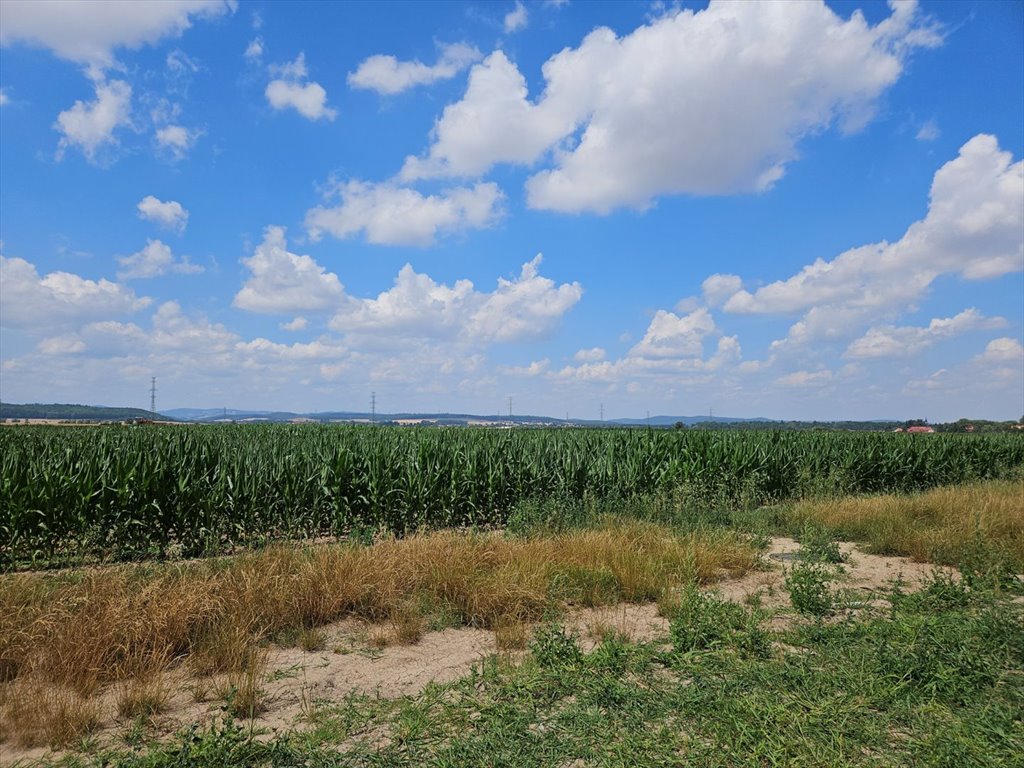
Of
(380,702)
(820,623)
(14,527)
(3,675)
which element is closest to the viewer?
(380,702)

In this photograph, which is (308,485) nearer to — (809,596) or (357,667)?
(357,667)

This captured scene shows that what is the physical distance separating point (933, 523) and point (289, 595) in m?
11.5

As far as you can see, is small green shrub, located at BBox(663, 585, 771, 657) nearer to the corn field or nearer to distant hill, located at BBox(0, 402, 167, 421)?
the corn field

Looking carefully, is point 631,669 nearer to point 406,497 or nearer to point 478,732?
point 478,732

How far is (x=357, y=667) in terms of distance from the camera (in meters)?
5.08

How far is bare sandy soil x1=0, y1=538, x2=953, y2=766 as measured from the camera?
161 inches

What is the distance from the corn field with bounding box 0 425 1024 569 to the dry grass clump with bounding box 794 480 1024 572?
2726 millimetres

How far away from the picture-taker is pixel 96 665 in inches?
A: 179

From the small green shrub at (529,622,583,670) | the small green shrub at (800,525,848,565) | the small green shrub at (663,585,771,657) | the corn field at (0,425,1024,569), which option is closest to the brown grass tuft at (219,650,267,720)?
the small green shrub at (529,622,583,670)

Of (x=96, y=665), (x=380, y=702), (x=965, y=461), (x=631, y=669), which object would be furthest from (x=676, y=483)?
(x=965, y=461)

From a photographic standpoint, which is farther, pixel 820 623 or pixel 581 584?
pixel 581 584

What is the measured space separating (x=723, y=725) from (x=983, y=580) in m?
5.60

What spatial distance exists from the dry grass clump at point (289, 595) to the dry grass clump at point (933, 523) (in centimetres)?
314

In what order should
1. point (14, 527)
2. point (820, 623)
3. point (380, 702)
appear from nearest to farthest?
point (380, 702), point (820, 623), point (14, 527)
